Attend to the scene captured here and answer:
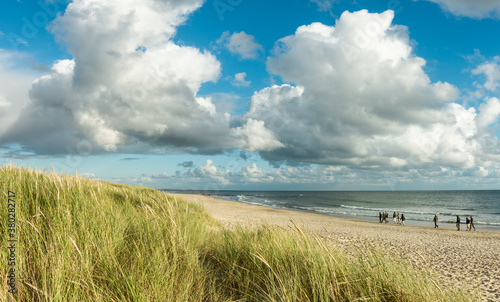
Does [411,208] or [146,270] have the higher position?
[146,270]

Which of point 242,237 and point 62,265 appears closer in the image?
point 62,265

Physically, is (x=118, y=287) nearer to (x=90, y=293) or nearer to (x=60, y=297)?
(x=90, y=293)

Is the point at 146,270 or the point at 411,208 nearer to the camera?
the point at 146,270

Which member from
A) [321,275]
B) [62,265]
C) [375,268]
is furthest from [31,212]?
[375,268]

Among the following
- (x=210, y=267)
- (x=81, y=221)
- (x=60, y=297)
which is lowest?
(x=210, y=267)

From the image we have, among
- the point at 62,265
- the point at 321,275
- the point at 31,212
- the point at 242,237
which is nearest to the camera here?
the point at 62,265

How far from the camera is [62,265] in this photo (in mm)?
2783

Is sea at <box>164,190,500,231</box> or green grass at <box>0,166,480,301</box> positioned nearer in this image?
green grass at <box>0,166,480,301</box>

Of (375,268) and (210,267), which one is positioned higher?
(375,268)

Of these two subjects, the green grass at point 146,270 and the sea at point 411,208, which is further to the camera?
the sea at point 411,208

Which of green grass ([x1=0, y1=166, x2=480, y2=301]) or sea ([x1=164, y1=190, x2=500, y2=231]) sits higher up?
green grass ([x1=0, y1=166, x2=480, y2=301])

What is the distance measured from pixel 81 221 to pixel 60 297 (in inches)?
56.9

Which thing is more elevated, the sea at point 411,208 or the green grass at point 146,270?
the green grass at point 146,270

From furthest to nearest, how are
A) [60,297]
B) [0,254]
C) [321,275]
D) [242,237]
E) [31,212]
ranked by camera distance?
[242,237]
[31,212]
[321,275]
[0,254]
[60,297]
